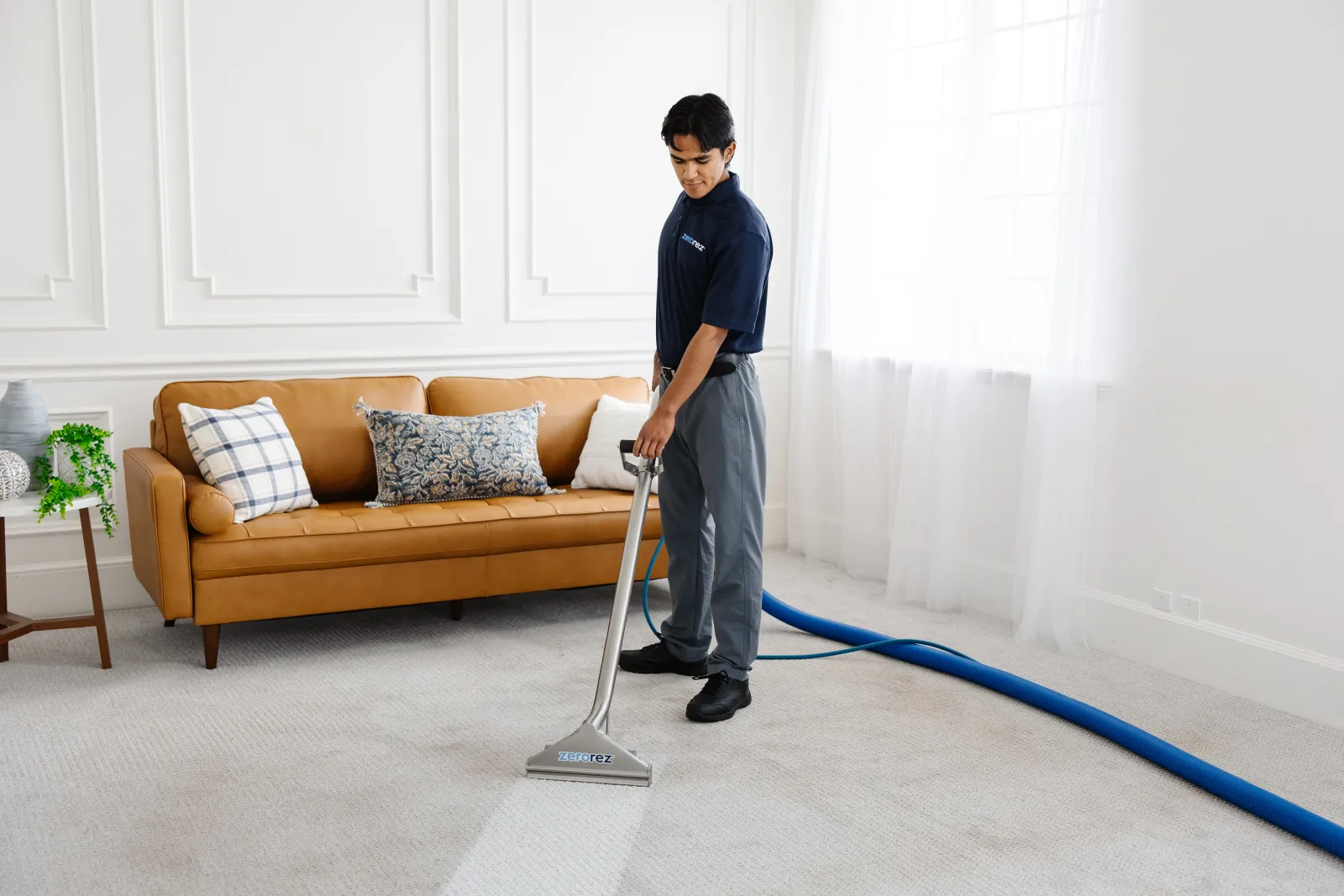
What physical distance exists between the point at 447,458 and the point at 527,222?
115 cm

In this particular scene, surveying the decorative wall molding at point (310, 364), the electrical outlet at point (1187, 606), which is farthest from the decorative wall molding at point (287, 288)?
the electrical outlet at point (1187, 606)

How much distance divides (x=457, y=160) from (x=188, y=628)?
6.26 feet

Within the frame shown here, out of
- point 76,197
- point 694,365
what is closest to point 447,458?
point 694,365

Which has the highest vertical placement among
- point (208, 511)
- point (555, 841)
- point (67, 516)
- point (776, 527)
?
point (208, 511)

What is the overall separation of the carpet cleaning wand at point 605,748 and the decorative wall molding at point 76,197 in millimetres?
2274

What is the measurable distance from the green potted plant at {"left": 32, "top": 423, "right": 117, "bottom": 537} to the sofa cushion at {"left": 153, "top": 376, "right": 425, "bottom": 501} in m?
0.40

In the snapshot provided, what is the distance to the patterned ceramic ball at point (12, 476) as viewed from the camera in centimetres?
322

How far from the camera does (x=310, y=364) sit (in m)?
4.24

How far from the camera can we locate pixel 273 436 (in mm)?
3713

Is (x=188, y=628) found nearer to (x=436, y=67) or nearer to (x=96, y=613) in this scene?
(x=96, y=613)

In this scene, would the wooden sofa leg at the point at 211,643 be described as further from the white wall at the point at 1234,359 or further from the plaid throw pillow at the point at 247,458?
the white wall at the point at 1234,359

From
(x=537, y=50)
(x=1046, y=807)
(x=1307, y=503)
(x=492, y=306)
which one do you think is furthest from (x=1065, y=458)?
(x=537, y=50)

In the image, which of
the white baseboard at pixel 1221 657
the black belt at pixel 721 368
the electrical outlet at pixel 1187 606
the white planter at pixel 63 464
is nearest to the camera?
the black belt at pixel 721 368

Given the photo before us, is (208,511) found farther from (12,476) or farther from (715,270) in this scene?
(715,270)
